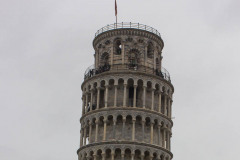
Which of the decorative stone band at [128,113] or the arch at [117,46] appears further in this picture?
the arch at [117,46]

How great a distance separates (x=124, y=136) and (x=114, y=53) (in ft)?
39.9

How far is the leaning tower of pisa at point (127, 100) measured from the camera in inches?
2261

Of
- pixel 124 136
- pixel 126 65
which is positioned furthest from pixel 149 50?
pixel 124 136

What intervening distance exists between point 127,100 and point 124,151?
6.83 meters

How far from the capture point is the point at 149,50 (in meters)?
64.8

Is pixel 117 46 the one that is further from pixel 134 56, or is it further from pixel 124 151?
pixel 124 151

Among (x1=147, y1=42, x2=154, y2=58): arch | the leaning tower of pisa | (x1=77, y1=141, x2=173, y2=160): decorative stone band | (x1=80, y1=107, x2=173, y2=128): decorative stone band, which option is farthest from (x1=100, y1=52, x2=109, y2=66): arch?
(x1=77, y1=141, x2=173, y2=160): decorative stone band

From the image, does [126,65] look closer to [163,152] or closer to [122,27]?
[122,27]

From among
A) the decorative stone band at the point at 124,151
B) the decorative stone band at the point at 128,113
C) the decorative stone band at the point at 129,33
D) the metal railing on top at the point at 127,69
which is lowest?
the decorative stone band at the point at 124,151

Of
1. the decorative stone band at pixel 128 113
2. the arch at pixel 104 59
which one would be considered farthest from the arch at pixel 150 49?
the decorative stone band at pixel 128 113

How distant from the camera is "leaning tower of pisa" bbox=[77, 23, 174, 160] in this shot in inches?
2261

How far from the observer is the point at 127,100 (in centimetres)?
5981

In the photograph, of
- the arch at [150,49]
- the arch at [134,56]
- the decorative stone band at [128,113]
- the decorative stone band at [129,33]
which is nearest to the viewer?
the decorative stone band at [128,113]

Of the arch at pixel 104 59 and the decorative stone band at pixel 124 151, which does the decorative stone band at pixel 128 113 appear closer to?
the decorative stone band at pixel 124 151
